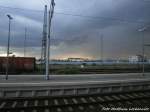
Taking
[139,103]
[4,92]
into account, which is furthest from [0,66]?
[139,103]

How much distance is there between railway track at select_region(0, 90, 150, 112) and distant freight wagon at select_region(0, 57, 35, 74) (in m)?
30.6

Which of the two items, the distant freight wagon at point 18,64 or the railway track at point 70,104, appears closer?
the railway track at point 70,104

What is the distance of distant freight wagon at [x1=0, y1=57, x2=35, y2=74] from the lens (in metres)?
43.3

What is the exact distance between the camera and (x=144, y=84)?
1950cm

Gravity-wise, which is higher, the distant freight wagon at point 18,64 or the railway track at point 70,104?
the distant freight wagon at point 18,64

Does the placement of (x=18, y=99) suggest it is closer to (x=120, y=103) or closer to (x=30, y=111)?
(x=30, y=111)

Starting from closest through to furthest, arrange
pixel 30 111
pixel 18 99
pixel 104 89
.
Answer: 1. pixel 30 111
2. pixel 18 99
3. pixel 104 89

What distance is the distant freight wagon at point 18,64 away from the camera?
43312 mm

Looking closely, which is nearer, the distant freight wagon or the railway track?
the railway track

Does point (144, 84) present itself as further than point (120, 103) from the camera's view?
Yes

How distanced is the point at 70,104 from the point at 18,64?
34.9 m

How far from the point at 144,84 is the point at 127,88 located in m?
2.28

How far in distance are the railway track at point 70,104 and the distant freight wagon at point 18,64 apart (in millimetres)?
30630

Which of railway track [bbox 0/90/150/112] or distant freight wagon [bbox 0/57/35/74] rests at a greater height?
distant freight wagon [bbox 0/57/35/74]
